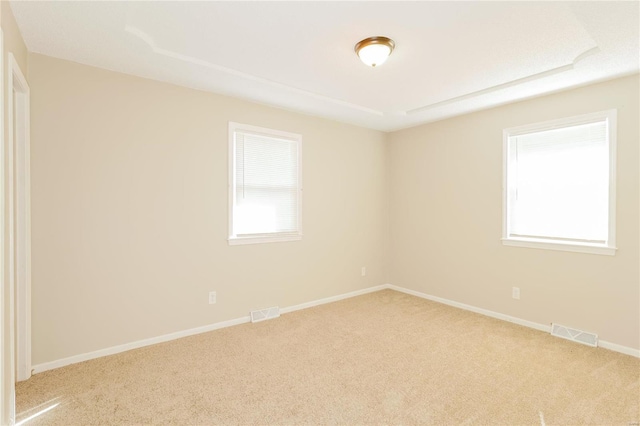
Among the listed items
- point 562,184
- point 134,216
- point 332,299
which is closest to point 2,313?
point 134,216

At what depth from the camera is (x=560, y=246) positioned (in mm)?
3340

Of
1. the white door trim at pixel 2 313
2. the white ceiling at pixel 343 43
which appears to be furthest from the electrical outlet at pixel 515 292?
the white door trim at pixel 2 313

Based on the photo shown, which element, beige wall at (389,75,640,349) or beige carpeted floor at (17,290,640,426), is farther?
beige wall at (389,75,640,349)

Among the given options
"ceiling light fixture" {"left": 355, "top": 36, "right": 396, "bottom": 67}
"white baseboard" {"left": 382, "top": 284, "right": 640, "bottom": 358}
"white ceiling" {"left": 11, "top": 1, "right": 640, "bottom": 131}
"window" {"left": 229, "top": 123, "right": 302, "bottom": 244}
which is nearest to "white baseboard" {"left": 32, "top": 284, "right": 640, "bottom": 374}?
"white baseboard" {"left": 382, "top": 284, "right": 640, "bottom": 358}

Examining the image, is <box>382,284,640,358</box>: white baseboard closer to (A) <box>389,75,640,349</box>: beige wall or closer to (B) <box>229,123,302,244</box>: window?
(A) <box>389,75,640,349</box>: beige wall

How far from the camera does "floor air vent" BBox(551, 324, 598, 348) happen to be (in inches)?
122

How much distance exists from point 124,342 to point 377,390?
226 cm

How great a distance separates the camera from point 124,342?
296 cm

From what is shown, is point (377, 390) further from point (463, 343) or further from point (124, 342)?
point (124, 342)

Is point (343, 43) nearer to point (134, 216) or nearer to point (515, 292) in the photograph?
point (134, 216)

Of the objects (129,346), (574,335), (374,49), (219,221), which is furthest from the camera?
(219,221)

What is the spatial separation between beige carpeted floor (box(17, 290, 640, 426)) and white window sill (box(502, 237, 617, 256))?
2.93 ft

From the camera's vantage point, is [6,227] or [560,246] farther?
[560,246]

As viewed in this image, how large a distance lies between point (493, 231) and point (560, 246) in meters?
0.69
